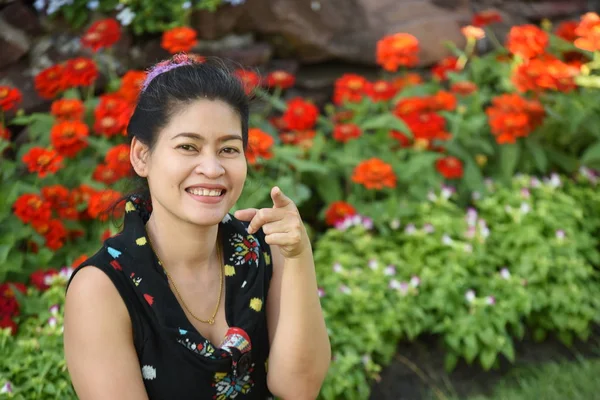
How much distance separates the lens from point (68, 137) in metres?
3.18

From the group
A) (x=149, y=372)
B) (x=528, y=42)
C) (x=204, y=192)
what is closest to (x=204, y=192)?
(x=204, y=192)

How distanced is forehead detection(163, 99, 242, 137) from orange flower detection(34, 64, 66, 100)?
5.82ft

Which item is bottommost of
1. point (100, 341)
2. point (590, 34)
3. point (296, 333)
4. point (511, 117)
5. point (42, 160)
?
point (511, 117)

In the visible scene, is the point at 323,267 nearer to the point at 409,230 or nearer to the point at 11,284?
Answer: the point at 409,230

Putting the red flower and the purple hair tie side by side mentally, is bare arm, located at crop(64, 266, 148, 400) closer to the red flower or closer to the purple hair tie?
the purple hair tie

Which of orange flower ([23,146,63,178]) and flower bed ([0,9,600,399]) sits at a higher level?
orange flower ([23,146,63,178])

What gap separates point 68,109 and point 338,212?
1214 millimetres

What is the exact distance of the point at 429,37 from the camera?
189 inches

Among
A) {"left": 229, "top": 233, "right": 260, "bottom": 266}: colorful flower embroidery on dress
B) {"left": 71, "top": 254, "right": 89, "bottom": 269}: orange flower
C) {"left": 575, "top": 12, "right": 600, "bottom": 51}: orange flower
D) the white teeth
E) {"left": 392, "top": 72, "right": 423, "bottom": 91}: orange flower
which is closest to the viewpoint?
the white teeth

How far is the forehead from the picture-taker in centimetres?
183

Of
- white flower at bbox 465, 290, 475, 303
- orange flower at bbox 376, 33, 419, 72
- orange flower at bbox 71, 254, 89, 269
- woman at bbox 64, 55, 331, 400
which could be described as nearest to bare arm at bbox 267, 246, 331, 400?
woman at bbox 64, 55, 331, 400

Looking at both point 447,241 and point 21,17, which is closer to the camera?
point 447,241

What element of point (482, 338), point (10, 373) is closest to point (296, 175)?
point (482, 338)

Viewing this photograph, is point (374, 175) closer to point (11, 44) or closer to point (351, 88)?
point (351, 88)
